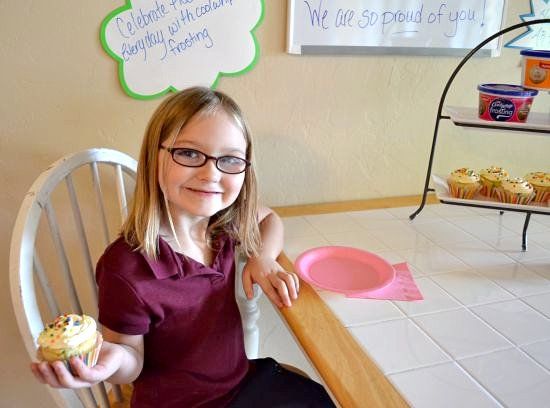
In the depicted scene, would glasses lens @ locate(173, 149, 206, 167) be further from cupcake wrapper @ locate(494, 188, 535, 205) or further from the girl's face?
cupcake wrapper @ locate(494, 188, 535, 205)

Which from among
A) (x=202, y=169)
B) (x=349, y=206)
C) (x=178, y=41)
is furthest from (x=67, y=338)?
(x=349, y=206)

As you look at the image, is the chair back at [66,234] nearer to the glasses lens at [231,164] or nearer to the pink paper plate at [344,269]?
the glasses lens at [231,164]

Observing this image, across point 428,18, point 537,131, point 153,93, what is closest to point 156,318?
point 153,93

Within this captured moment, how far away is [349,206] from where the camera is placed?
4.31 feet

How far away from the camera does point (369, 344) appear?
72 centimetres

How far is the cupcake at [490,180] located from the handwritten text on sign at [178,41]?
0.64 meters

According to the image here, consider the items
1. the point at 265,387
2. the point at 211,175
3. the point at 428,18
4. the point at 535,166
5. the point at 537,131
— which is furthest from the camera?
the point at 535,166

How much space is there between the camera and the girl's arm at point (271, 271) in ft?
2.73

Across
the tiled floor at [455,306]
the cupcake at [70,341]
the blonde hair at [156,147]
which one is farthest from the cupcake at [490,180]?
the cupcake at [70,341]

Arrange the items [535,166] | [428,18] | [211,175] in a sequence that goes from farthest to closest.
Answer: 1. [535,166]
2. [428,18]
3. [211,175]

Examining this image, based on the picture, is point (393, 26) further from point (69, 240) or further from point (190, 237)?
point (69, 240)

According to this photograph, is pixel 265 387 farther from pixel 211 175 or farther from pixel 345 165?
pixel 345 165

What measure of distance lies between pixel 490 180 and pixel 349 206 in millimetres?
375

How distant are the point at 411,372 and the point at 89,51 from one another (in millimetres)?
905
